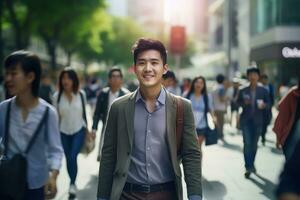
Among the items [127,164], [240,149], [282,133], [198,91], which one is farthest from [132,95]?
[240,149]

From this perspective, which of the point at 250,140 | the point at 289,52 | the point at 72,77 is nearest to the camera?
the point at 72,77

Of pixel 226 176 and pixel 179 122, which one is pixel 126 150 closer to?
pixel 179 122

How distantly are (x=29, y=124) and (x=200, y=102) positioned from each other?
610cm

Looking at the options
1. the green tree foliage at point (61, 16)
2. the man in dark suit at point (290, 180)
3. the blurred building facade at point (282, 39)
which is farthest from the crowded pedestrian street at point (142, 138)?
the green tree foliage at point (61, 16)

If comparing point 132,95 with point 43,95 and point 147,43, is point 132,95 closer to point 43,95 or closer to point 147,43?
point 147,43

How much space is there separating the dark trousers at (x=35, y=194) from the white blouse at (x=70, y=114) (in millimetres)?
3721

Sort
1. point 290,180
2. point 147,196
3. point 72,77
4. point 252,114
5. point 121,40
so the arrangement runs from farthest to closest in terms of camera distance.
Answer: point 121,40 < point 252,114 < point 72,77 < point 147,196 < point 290,180

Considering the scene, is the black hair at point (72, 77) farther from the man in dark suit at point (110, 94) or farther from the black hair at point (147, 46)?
the black hair at point (147, 46)

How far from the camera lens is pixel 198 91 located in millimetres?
9648

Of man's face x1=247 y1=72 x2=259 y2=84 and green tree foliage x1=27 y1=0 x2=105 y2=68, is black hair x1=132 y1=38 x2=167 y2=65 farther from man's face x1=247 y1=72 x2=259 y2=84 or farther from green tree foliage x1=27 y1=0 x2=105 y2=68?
green tree foliage x1=27 y1=0 x2=105 y2=68

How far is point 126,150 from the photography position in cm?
354

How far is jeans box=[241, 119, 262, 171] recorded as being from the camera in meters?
9.09

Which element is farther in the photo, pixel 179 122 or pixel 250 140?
pixel 250 140

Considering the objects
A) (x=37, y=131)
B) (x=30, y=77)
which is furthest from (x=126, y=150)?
(x=30, y=77)
